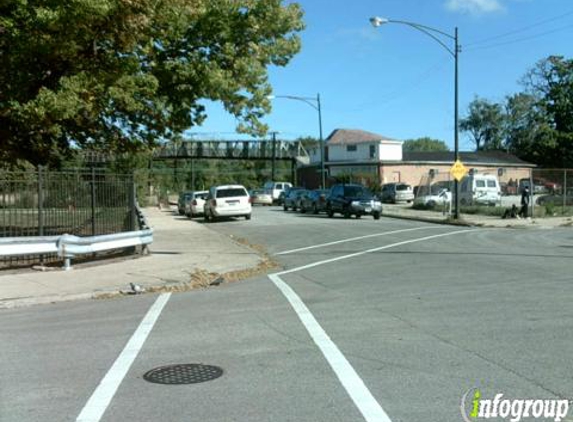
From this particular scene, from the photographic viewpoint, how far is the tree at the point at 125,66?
13.5 meters

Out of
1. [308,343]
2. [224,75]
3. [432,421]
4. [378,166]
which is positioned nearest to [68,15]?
[224,75]

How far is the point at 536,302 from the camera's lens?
9.26 m

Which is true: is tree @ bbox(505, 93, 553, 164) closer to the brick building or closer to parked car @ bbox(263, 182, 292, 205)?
the brick building

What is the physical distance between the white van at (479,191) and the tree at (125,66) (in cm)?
2409

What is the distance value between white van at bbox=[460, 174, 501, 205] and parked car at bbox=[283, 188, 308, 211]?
1016 cm

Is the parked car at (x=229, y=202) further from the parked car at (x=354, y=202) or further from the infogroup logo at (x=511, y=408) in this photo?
the infogroup logo at (x=511, y=408)

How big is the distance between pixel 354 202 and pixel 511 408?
92.2ft

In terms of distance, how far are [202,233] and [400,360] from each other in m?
18.2

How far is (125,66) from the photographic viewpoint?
1538cm

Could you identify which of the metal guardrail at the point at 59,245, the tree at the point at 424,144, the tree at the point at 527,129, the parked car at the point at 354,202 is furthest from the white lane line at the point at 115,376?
the tree at the point at 424,144

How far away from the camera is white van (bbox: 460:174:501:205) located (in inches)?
1614

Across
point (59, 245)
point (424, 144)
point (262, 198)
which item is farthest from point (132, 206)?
point (424, 144)

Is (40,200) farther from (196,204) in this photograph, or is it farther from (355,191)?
(196,204)

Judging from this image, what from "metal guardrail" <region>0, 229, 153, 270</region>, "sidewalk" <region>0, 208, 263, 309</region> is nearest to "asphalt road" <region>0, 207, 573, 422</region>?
"sidewalk" <region>0, 208, 263, 309</region>
